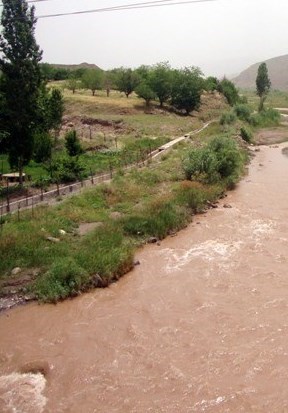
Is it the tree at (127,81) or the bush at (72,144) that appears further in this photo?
the tree at (127,81)

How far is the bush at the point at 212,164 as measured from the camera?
23750mm

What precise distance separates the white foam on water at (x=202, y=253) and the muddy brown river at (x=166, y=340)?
38 mm

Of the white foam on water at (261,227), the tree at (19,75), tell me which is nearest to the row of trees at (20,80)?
the tree at (19,75)

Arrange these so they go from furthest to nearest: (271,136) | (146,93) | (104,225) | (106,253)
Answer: (146,93) < (271,136) < (104,225) < (106,253)

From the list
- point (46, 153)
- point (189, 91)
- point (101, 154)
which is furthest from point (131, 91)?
point (46, 153)

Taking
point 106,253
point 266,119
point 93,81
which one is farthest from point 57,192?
point 266,119

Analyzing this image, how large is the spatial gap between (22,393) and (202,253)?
8.71 meters

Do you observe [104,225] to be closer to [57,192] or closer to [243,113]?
[57,192]


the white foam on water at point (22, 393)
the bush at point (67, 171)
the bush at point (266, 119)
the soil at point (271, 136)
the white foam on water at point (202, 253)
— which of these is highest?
the bush at point (266, 119)

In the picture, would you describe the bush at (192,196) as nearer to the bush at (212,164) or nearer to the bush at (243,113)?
the bush at (212,164)

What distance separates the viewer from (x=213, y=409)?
870 centimetres

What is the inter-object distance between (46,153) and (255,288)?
17.4 meters

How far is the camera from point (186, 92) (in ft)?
163

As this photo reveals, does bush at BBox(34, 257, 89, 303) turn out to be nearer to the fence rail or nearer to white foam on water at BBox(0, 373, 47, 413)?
white foam on water at BBox(0, 373, 47, 413)
